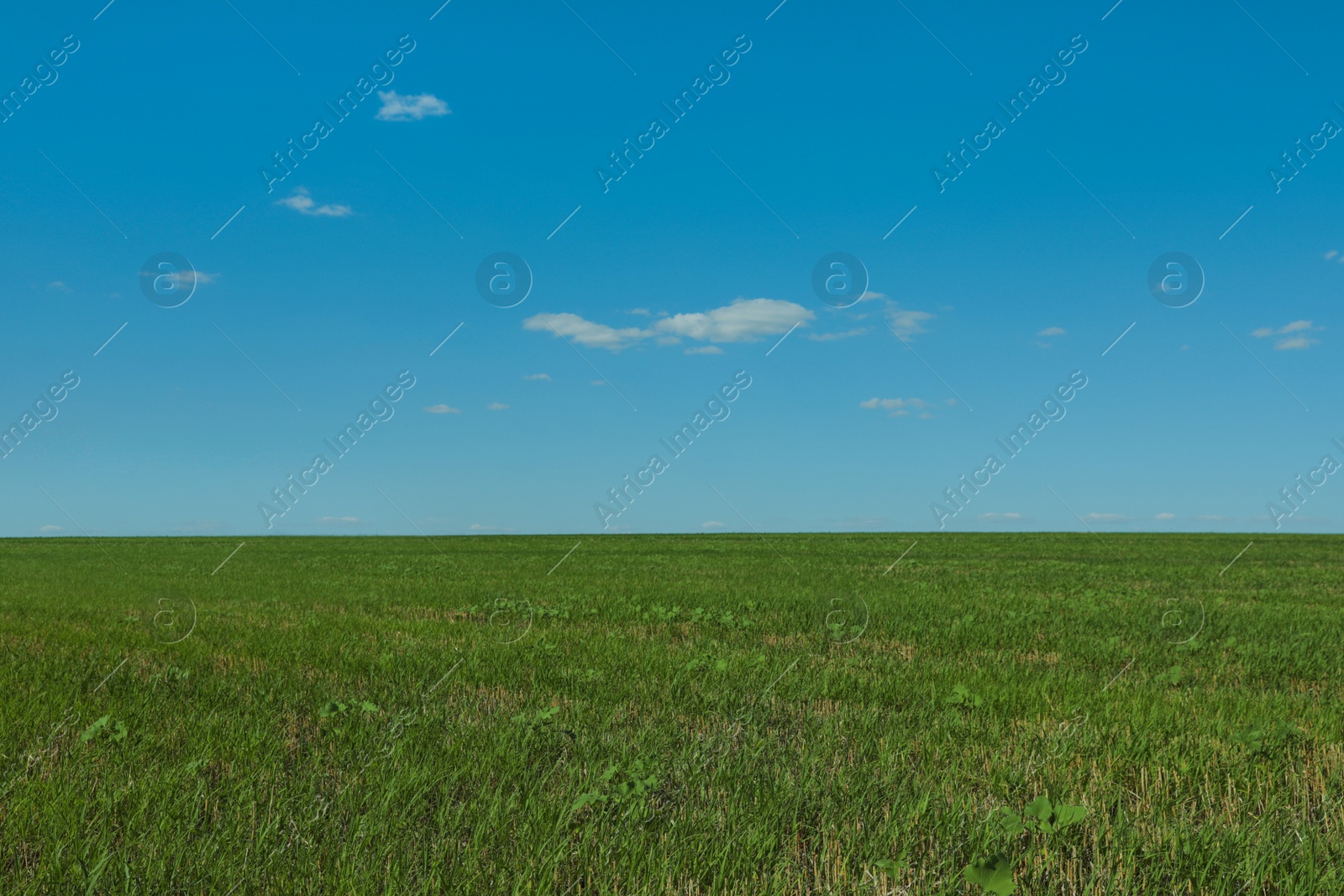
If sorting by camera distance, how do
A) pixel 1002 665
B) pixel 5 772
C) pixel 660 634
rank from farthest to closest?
pixel 660 634 < pixel 1002 665 < pixel 5 772

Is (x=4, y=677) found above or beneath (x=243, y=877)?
above

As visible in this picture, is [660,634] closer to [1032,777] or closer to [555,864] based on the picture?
[1032,777]

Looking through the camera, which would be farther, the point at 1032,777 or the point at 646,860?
the point at 1032,777

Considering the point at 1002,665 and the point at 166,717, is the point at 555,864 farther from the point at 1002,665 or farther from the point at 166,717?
the point at 1002,665

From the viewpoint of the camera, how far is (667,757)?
625 cm

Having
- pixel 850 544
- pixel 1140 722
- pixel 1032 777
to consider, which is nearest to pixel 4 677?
pixel 1032 777

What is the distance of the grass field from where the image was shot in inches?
179

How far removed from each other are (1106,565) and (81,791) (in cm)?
3671

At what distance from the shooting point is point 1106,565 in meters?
34.9

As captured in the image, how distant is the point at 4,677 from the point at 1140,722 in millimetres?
11307

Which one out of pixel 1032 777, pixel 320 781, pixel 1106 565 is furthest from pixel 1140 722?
pixel 1106 565

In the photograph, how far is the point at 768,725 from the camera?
296 inches

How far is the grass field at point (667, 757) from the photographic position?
4539mm

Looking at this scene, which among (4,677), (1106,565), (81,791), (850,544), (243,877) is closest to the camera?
(243,877)
